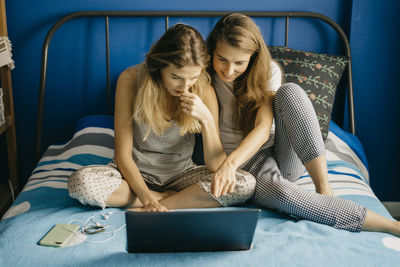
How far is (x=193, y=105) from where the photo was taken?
1.36 metres

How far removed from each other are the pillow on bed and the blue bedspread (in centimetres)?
41

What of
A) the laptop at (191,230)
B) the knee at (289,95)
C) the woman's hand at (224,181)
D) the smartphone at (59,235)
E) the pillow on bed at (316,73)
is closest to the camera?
the laptop at (191,230)

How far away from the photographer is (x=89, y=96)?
7.40 ft

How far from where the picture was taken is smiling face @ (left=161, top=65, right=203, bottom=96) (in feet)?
4.37

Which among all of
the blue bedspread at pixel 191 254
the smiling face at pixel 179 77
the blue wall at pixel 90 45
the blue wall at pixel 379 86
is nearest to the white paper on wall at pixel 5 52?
the blue wall at pixel 90 45

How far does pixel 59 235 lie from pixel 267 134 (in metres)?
0.70

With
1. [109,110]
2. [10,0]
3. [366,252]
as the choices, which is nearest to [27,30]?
[10,0]

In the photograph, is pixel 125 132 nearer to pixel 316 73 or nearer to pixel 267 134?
pixel 267 134

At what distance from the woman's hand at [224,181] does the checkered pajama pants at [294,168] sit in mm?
152

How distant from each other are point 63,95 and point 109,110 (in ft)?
0.79

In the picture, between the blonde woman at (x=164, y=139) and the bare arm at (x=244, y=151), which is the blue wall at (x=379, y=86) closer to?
the bare arm at (x=244, y=151)

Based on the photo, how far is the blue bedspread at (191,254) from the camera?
1.09 metres

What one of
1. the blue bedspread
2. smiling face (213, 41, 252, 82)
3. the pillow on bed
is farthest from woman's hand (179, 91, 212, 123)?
the pillow on bed

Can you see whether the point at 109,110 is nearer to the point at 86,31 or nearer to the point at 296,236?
the point at 86,31
